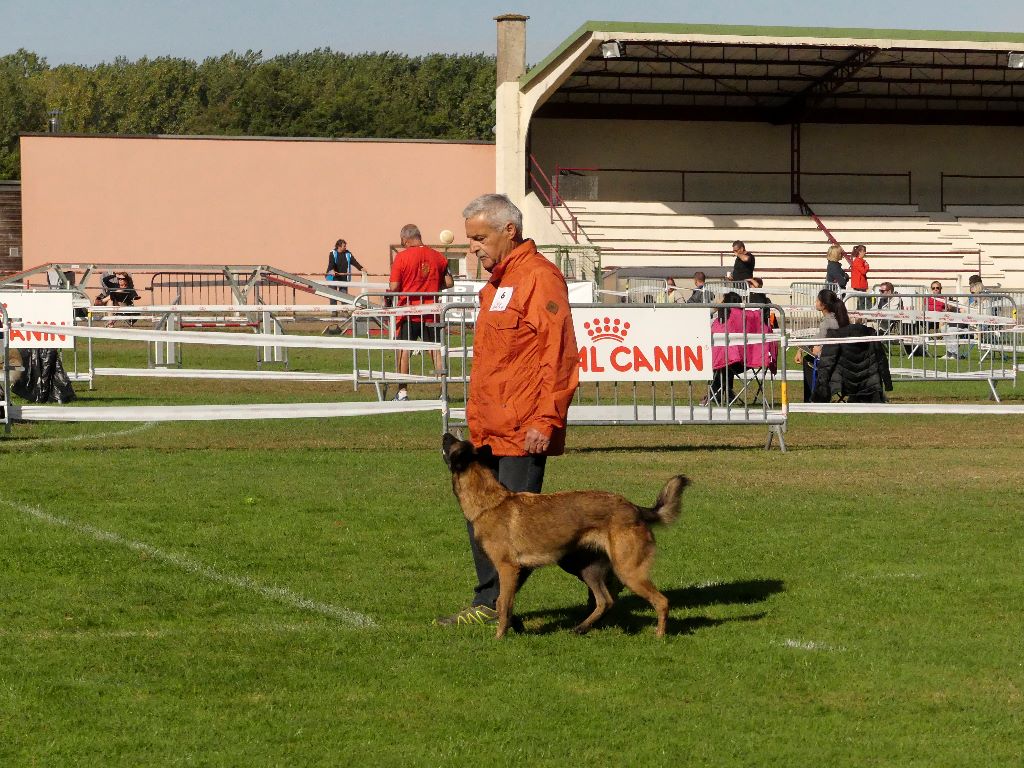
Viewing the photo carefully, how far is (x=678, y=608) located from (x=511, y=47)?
37169 mm

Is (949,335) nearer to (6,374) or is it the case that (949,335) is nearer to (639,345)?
(639,345)

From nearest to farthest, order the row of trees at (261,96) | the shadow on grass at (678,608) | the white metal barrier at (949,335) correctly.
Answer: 1. the shadow on grass at (678,608)
2. the white metal barrier at (949,335)
3. the row of trees at (261,96)

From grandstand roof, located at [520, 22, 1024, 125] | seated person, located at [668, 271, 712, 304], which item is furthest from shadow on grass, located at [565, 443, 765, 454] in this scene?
grandstand roof, located at [520, 22, 1024, 125]

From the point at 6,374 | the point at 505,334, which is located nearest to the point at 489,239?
the point at 505,334

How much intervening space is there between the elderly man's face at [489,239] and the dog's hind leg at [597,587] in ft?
4.67

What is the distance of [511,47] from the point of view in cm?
4303

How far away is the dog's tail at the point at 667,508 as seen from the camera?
6.68m

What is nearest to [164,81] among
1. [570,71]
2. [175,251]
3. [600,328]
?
[175,251]

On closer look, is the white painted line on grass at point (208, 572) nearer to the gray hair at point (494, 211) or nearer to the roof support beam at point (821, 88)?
the gray hair at point (494, 211)

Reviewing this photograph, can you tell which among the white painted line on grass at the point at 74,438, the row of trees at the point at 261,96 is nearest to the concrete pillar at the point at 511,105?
the white painted line on grass at the point at 74,438

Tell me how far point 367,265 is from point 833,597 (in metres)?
39.3

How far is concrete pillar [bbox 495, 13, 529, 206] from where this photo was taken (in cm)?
4269

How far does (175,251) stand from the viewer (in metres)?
45.8

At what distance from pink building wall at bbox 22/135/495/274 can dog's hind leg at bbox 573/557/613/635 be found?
38742 mm
